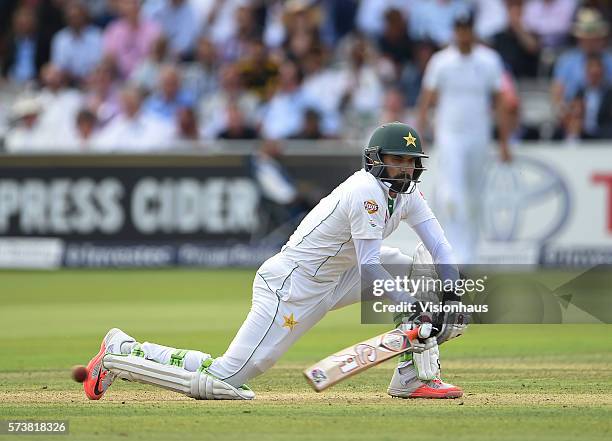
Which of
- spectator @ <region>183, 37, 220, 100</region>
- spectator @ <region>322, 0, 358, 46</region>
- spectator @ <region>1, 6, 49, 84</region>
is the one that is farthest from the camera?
spectator @ <region>1, 6, 49, 84</region>

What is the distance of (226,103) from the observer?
1723cm

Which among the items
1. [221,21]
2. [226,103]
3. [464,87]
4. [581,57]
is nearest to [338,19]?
[221,21]

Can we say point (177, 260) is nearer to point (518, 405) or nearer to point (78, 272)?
point (78, 272)

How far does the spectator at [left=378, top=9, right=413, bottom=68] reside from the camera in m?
17.5

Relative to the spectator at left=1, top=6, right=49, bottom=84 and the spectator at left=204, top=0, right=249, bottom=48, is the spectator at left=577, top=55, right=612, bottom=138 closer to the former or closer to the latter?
the spectator at left=204, top=0, right=249, bottom=48

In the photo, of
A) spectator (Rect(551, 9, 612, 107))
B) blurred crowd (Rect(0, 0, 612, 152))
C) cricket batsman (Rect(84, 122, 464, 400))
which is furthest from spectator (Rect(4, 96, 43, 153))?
cricket batsman (Rect(84, 122, 464, 400))

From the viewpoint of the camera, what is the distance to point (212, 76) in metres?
18.3

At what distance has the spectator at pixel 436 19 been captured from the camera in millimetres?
17312

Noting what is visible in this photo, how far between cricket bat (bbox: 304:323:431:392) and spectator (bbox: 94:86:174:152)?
35.6 feet

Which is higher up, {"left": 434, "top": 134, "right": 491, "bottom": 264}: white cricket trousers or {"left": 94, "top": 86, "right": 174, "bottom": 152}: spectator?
{"left": 94, "top": 86, "right": 174, "bottom": 152}: spectator

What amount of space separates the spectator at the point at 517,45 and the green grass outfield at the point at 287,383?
5.53 meters

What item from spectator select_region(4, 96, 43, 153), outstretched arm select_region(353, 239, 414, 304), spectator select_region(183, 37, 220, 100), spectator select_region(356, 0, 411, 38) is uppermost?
spectator select_region(356, 0, 411, 38)

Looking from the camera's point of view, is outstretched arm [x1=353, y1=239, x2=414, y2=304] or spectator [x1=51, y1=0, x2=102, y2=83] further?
spectator [x1=51, y1=0, x2=102, y2=83]

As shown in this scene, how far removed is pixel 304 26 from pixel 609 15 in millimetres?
4151
